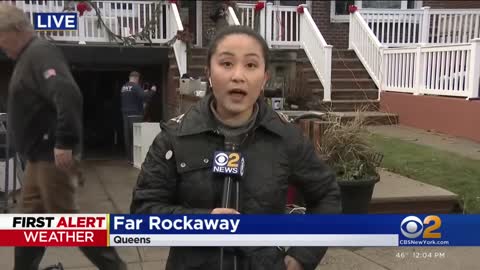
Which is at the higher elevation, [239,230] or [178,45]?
[178,45]

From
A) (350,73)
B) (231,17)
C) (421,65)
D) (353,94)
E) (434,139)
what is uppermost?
(231,17)

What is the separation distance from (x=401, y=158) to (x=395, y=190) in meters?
1.34

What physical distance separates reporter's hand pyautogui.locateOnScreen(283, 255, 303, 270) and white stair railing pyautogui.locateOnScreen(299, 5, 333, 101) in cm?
810

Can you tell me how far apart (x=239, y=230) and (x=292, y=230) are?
0.24 metres

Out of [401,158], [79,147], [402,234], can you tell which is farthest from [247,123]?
[401,158]

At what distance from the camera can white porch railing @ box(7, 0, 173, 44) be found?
13.0 ft

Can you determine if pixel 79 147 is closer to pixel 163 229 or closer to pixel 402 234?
pixel 163 229

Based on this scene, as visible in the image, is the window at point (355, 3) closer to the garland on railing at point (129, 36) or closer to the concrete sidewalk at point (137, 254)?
the garland on railing at point (129, 36)

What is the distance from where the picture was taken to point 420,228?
233cm

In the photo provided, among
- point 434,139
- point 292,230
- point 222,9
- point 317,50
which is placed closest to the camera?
point 292,230

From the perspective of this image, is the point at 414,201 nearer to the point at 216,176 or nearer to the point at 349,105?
the point at 216,176

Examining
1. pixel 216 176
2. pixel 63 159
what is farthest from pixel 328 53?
pixel 216 176

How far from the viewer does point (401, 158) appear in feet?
21.1

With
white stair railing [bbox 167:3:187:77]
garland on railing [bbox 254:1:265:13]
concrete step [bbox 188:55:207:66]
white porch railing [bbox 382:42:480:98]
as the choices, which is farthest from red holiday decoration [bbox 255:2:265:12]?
white porch railing [bbox 382:42:480:98]
